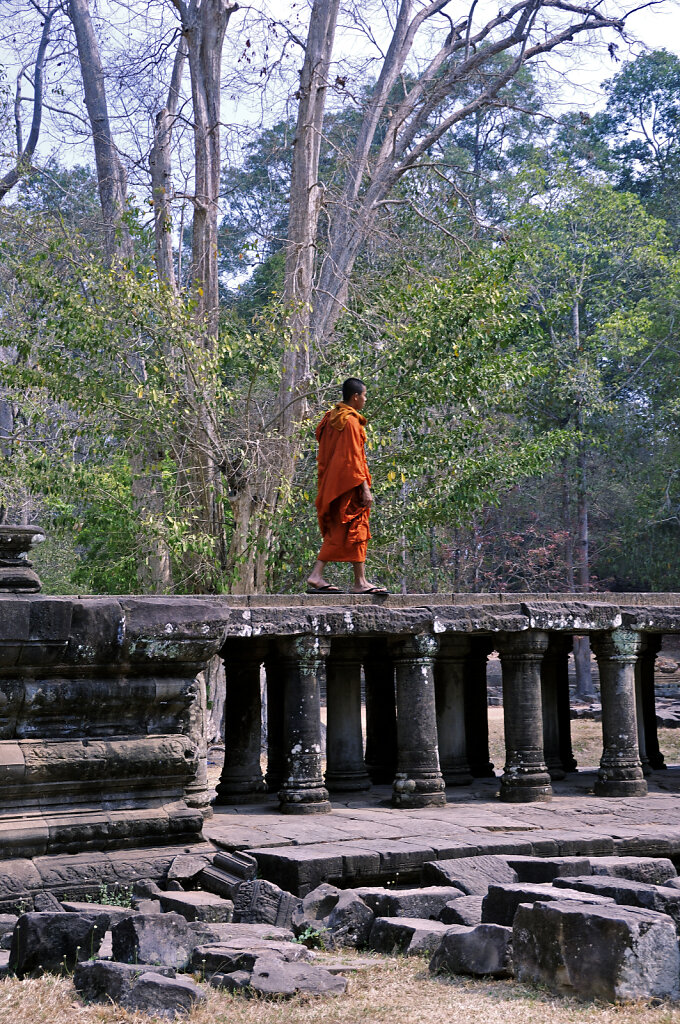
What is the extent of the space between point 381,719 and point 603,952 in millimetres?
4837

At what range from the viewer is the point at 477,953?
14.8 ft

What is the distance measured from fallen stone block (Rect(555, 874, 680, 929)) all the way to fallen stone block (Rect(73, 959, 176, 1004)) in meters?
1.86

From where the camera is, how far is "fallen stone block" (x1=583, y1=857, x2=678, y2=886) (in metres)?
5.51

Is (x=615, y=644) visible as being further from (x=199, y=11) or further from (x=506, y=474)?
(x=199, y=11)

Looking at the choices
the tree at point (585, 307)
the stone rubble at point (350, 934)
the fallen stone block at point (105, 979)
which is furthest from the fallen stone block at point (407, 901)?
the tree at point (585, 307)

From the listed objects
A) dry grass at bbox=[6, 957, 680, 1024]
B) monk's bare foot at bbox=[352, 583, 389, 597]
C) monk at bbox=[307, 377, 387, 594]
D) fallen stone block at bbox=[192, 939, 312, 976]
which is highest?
monk at bbox=[307, 377, 387, 594]

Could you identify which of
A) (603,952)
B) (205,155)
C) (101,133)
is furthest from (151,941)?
(101,133)

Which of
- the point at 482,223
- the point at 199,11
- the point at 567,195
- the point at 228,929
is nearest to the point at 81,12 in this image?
the point at 199,11

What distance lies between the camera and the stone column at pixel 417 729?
7.47 meters

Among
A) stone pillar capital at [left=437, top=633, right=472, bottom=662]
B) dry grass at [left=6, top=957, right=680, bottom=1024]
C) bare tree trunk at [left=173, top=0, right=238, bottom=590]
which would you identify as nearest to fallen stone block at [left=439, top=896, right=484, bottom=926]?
dry grass at [left=6, top=957, right=680, bottom=1024]

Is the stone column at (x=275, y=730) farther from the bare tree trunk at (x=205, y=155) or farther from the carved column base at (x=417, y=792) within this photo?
the bare tree trunk at (x=205, y=155)

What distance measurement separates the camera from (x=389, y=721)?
8.92 meters

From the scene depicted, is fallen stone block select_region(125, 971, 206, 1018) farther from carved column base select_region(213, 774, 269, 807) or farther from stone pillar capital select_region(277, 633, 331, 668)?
carved column base select_region(213, 774, 269, 807)

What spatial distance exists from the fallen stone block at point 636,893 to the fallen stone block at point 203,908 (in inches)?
60.3
